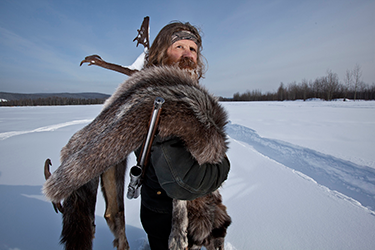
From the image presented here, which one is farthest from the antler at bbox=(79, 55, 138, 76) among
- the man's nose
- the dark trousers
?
the dark trousers

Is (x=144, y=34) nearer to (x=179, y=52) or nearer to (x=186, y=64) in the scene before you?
(x=179, y=52)

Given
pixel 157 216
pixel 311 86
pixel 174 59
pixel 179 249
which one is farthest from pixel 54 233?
pixel 311 86

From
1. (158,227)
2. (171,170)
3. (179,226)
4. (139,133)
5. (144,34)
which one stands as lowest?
(158,227)

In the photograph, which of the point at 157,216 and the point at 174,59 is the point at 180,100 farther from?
the point at 157,216

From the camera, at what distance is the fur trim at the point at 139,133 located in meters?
0.80

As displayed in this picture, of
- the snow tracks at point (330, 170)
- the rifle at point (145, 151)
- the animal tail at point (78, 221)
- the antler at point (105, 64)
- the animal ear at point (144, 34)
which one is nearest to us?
the rifle at point (145, 151)

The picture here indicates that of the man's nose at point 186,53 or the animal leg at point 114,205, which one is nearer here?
the animal leg at point 114,205

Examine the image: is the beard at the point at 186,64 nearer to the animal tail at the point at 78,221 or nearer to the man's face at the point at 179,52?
the man's face at the point at 179,52

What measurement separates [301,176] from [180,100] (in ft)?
9.62

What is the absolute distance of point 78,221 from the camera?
952 millimetres

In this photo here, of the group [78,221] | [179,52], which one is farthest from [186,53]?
[78,221]

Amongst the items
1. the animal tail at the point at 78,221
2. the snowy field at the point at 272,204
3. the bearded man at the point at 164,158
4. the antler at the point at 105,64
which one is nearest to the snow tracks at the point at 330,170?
the snowy field at the point at 272,204

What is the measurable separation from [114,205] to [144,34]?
1.89 meters

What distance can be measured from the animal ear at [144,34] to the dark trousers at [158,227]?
179 centimetres
